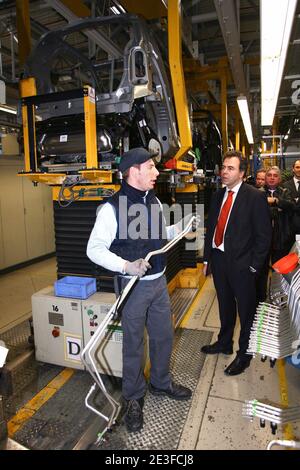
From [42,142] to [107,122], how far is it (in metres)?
0.60

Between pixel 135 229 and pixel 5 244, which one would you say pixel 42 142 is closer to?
pixel 135 229

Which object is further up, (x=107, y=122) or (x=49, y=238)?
(x=107, y=122)

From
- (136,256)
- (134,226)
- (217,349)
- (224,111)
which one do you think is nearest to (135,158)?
(134,226)

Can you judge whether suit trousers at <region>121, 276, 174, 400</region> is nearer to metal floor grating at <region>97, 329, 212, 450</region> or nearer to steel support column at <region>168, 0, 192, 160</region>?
metal floor grating at <region>97, 329, 212, 450</region>

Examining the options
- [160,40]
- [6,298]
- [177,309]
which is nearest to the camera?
[177,309]

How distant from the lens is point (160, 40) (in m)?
4.60

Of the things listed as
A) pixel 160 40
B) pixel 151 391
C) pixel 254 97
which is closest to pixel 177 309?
pixel 151 391

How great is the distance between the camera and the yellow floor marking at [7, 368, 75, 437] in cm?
230

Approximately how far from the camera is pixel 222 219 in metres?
2.79

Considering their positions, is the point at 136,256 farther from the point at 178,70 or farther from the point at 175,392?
the point at 178,70

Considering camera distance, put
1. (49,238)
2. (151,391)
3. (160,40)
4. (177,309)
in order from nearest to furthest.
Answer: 1. (151,391)
2. (177,309)
3. (160,40)
4. (49,238)

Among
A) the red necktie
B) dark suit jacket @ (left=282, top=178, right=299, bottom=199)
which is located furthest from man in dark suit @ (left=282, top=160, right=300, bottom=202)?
the red necktie

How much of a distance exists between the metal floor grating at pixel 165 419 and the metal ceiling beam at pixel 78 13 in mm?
3317
